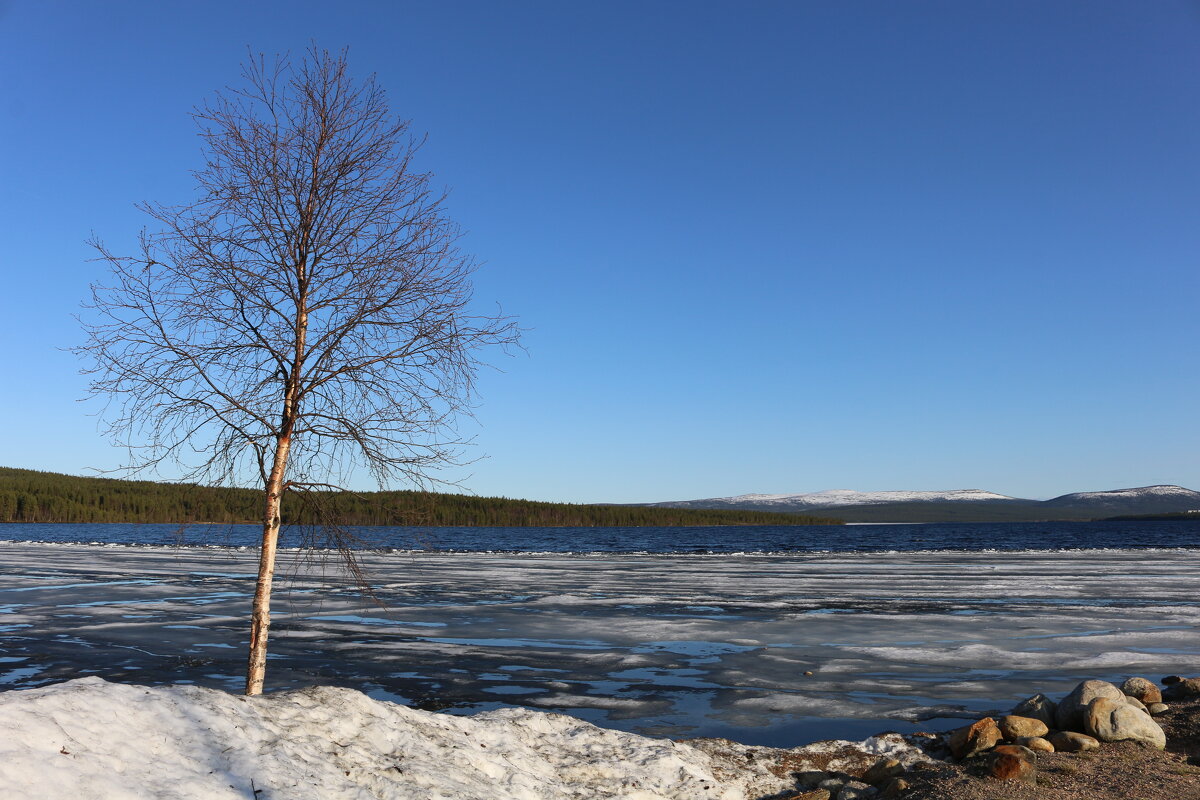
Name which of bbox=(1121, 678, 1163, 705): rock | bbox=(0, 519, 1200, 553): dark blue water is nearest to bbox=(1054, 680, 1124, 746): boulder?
bbox=(1121, 678, 1163, 705): rock

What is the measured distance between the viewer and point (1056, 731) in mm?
9648

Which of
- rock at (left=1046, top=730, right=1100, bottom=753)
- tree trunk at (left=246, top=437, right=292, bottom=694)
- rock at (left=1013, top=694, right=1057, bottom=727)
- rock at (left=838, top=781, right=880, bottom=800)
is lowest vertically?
rock at (left=838, top=781, right=880, bottom=800)

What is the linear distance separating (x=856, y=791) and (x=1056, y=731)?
3.08 meters

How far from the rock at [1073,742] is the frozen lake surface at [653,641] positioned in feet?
5.82

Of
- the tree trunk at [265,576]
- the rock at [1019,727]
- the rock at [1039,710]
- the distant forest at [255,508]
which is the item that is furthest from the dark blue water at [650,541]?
the rock at [1019,727]

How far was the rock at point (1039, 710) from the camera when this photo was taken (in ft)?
32.8

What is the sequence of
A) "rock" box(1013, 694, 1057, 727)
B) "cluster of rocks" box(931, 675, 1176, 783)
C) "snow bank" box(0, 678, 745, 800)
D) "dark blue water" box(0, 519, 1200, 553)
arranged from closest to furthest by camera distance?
"snow bank" box(0, 678, 745, 800) → "cluster of rocks" box(931, 675, 1176, 783) → "rock" box(1013, 694, 1057, 727) → "dark blue water" box(0, 519, 1200, 553)

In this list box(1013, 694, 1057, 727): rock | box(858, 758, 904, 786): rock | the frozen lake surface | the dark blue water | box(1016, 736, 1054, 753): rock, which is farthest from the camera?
the dark blue water

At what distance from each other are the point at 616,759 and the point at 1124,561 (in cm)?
4415

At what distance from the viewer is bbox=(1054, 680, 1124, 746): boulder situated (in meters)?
9.57

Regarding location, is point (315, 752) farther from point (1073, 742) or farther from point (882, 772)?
point (1073, 742)

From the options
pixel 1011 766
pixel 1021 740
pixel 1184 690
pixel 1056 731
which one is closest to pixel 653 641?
pixel 1056 731

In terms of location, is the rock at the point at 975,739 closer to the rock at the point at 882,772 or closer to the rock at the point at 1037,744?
the rock at the point at 1037,744

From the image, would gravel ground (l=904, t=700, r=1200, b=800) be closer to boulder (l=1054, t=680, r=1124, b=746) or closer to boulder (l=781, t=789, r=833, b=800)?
boulder (l=1054, t=680, r=1124, b=746)
